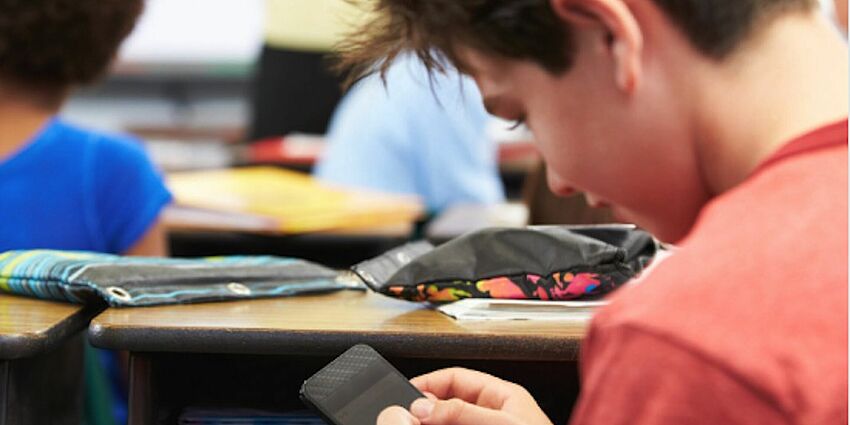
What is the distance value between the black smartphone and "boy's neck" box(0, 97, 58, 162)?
2.86 ft

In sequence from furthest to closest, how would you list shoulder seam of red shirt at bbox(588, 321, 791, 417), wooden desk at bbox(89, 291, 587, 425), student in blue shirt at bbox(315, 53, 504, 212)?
student in blue shirt at bbox(315, 53, 504, 212) < wooden desk at bbox(89, 291, 587, 425) < shoulder seam of red shirt at bbox(588, 321, 791, 417)

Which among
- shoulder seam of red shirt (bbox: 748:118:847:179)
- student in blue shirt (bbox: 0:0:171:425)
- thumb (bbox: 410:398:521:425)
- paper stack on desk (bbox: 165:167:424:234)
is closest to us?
shoulder seam of red shirt (bbox: 748:118:847:179)

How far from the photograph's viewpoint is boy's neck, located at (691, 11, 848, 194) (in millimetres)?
802

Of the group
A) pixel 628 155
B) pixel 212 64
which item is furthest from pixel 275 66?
pixel 628 155

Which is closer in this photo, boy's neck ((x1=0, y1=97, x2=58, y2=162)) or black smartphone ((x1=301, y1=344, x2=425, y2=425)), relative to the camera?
black smartphone ((x1=301, y1=344, x2=425, y2=425))

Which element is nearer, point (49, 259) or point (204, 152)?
point (49, 259)

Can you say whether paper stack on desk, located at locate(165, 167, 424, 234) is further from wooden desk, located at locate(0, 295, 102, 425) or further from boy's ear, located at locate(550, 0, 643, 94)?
boy's ear, located at locate(550, 0, 643, 94)

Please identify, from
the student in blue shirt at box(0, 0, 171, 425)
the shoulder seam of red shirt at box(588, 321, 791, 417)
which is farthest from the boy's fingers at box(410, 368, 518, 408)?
the student in blue shirt at box(0, 0, 171, 425)

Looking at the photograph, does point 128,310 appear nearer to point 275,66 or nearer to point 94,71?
point 94,71

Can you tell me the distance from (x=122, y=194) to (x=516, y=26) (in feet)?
3.27

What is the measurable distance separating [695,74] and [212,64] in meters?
5.51

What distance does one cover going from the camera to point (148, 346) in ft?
3.37

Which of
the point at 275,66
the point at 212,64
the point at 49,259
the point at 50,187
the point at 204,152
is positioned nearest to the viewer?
the point at 49,259

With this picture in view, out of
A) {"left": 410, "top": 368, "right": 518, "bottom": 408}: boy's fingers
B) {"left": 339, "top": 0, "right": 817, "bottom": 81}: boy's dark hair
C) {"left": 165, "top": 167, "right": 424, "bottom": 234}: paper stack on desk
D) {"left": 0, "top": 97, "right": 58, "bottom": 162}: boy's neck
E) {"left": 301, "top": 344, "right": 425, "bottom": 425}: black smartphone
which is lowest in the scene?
{"left": 165, "top": 167, "right": 424, "bottom": 234}: paper stack on desk
